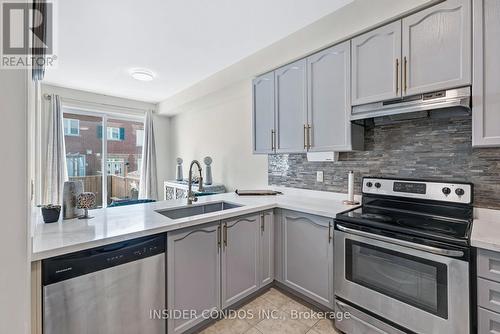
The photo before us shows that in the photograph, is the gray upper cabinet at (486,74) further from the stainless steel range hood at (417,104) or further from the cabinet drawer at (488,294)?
the cabinet drawer at (488,294)

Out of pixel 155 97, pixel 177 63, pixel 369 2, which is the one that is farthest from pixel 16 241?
pixel 155 97

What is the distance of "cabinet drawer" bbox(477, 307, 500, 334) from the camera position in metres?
1.13

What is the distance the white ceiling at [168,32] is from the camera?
1.94 m

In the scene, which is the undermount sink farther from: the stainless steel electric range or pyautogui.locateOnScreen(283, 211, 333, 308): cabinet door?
the stainless steel electric range

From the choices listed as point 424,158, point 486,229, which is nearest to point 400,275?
point 486,229

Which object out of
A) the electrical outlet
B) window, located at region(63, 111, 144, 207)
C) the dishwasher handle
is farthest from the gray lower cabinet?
window, located at region(63, 111, 144, 207)

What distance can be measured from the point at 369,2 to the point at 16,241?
2537 millimetres

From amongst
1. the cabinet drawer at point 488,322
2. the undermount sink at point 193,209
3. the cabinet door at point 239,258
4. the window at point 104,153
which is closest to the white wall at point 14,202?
the undermount sink at point 193,209

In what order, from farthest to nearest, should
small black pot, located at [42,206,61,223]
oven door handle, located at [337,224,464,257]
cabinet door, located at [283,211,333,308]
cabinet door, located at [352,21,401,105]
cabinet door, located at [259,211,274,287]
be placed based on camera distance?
cabinet door, located at [259,211,274,287]
cabinet door, located at [283,211,333,308]
cabinet door, located at [352,21,401,105]
small black pot, located at [42,206,61,223]
oven door handle, located at [337,224,464,257]

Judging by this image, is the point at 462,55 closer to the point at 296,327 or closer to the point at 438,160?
the point at 438,160

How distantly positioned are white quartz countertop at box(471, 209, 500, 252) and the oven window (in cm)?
21

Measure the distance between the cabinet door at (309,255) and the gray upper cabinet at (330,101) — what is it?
2.23ft

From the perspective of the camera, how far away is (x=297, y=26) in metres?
2.26

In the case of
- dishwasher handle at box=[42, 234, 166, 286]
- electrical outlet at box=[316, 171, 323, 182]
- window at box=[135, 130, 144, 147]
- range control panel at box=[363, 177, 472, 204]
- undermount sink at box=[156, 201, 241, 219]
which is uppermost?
window at box=[135, 130, 144, 147]
